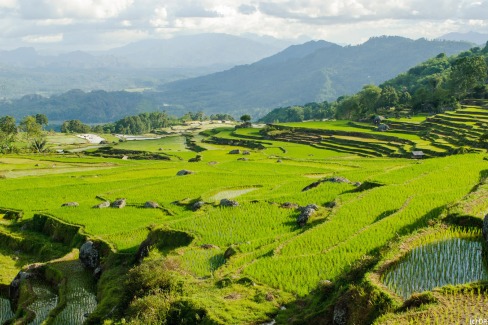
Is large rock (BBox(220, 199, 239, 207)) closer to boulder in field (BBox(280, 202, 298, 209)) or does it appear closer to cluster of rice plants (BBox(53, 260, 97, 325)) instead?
boulder in field (BBox(280, 202, 298, 209))

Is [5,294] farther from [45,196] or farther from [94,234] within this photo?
[45,196]

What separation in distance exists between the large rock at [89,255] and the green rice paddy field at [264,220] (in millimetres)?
1069

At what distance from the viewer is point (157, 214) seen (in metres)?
29.2

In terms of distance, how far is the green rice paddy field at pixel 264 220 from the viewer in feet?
45.7

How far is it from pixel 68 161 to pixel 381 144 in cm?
4643

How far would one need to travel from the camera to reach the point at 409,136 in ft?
225

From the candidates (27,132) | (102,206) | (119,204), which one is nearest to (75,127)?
(27,132)

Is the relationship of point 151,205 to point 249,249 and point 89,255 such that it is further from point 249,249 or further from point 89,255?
point 249,249

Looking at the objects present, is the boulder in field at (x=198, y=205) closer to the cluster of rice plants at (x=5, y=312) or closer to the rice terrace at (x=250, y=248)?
the rice terrace at (x=250, y=248)

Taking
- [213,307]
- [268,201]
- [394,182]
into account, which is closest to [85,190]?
[268,201]

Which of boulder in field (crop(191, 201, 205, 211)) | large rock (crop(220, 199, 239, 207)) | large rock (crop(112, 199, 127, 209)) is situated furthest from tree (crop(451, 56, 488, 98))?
large rock (crop(112, 199, 127, 209))

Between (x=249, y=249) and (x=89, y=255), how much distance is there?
9470 millimetres

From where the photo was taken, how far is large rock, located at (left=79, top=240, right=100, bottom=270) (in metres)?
23.0

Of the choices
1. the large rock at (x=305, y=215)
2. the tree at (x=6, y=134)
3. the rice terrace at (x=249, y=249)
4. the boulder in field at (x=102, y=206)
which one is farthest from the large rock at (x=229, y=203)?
the tree at (x=6, y=134)
